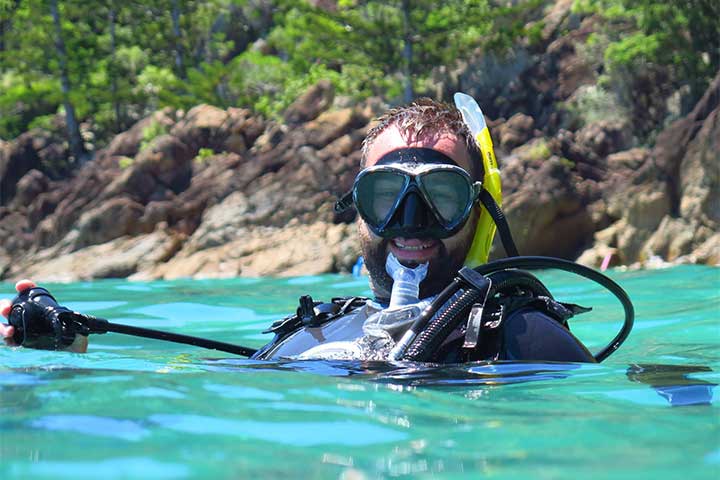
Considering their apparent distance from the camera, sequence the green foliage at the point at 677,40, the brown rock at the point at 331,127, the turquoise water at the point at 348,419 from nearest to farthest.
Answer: the turquoise water at the point at 348,419 → the green foliage at the point at 677,40 → the brown rock at the point at 331,127

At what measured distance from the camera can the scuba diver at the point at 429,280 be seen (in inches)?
102

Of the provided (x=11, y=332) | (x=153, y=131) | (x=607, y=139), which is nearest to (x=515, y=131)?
(x=607, y=139)

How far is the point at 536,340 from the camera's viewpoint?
8.48 feet

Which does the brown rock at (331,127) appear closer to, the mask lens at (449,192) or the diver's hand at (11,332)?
the diver's hand at (11,332)

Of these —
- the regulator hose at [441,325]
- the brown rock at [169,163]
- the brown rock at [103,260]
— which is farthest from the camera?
the brown rock at [169,163]

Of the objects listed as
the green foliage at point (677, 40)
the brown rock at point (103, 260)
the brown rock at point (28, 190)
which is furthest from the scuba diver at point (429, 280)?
the brown rock at point (28, 190)

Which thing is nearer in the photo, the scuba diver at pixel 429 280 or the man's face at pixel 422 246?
the scuba diver at pixel 429 280

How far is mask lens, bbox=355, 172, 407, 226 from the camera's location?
9.30 feet

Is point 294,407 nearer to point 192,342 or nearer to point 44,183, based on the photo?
point 192,342

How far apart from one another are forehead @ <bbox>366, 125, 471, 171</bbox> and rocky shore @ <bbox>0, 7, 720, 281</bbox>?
9.29m

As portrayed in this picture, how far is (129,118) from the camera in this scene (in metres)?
27.4

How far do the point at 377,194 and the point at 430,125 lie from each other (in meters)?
0.31

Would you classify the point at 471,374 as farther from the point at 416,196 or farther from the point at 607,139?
the point at 607,139

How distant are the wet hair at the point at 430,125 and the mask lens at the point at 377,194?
0.19m
